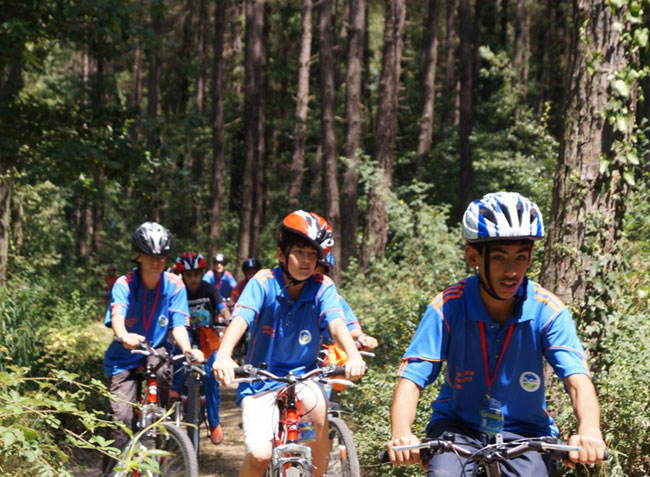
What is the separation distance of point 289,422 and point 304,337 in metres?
0.65

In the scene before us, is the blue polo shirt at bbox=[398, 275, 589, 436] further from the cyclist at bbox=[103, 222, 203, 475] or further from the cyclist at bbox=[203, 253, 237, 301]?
the cyclist at bbox=[203, 253, 237, 301]

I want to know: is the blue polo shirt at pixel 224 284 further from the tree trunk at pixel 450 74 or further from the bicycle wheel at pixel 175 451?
the tree trunk at pixel 450 74

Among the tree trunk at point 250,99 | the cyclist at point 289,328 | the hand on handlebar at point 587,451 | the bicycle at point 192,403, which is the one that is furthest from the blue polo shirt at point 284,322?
the tree trunk at point 250,99

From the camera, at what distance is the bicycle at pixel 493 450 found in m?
Result: 3.49

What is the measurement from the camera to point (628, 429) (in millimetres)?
6328

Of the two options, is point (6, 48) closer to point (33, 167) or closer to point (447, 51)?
point (33, 167)

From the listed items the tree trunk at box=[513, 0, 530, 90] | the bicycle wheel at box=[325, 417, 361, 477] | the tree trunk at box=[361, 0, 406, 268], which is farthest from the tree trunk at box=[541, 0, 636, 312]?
the tree trunk at box=[513, 0, 530, 90]

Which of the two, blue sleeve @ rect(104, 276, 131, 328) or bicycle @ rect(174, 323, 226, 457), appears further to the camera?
bicycle @ rect(174, 323, 226, 457)

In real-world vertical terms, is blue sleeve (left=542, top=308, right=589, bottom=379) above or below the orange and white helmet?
below

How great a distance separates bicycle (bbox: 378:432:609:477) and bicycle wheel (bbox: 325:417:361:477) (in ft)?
8.91

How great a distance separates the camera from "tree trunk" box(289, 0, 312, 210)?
100ft

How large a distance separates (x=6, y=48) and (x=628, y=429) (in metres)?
9.73

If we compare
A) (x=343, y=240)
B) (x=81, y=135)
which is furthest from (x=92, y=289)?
(x=81, y=135)

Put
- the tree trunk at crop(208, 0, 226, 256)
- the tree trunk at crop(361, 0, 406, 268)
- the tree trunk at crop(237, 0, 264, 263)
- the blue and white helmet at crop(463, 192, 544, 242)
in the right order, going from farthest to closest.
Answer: the tree trunk at crop(208, 0, 226, 256) < the tree trunk at crop(237, 0, 264, 263) < the tree trunk at crop(361, 0, 406, 268) < the blue and white helmet at crop(463, 192, 544, 242)
